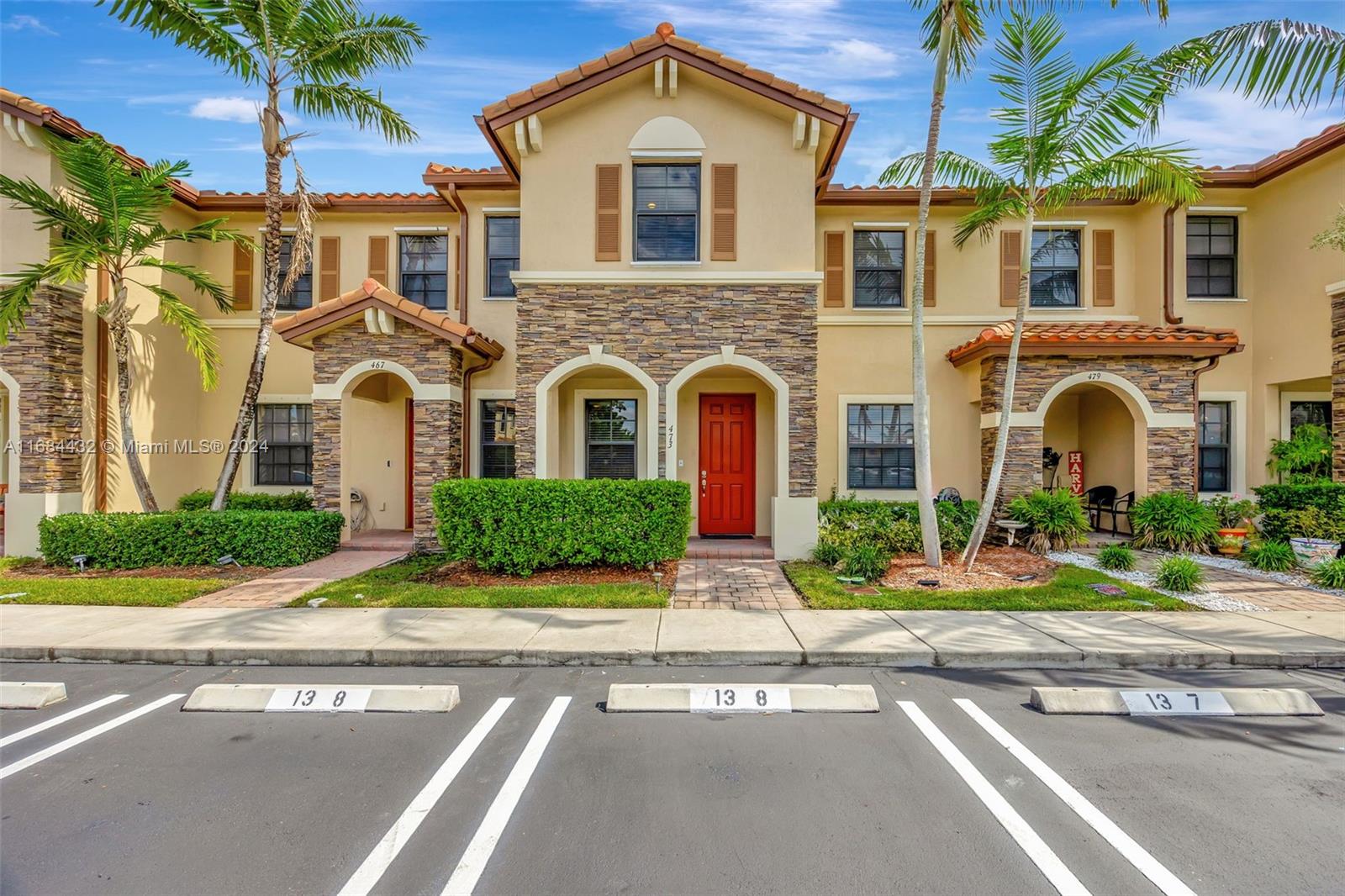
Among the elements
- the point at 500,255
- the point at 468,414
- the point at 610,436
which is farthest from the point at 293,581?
the point at 500,255

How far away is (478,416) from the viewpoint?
11836 millimetres

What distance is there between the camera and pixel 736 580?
8398mm

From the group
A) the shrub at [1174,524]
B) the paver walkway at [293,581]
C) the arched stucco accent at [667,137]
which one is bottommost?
the paver walkway at [293,581]

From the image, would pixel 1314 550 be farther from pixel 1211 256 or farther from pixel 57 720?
pixel 57 720

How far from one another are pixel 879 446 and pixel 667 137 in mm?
7050

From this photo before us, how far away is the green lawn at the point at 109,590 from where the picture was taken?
7121mm

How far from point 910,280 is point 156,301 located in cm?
1510

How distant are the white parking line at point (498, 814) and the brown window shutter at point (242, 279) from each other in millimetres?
12494

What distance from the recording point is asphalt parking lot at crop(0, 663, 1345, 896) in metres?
2.83

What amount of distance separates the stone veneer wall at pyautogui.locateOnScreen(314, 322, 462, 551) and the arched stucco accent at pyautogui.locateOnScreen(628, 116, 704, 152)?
4.79 m

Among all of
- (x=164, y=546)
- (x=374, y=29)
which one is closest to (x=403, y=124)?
(x=374, y=29)

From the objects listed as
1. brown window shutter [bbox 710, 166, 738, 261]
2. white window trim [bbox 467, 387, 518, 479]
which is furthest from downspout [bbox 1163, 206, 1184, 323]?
white window trim [bbox 467, 387, 518, 479]

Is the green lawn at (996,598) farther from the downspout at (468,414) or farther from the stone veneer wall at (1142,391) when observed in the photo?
the downspout at (468,414)

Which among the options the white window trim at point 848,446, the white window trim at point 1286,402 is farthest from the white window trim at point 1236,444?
the white window trim at point 848,446
